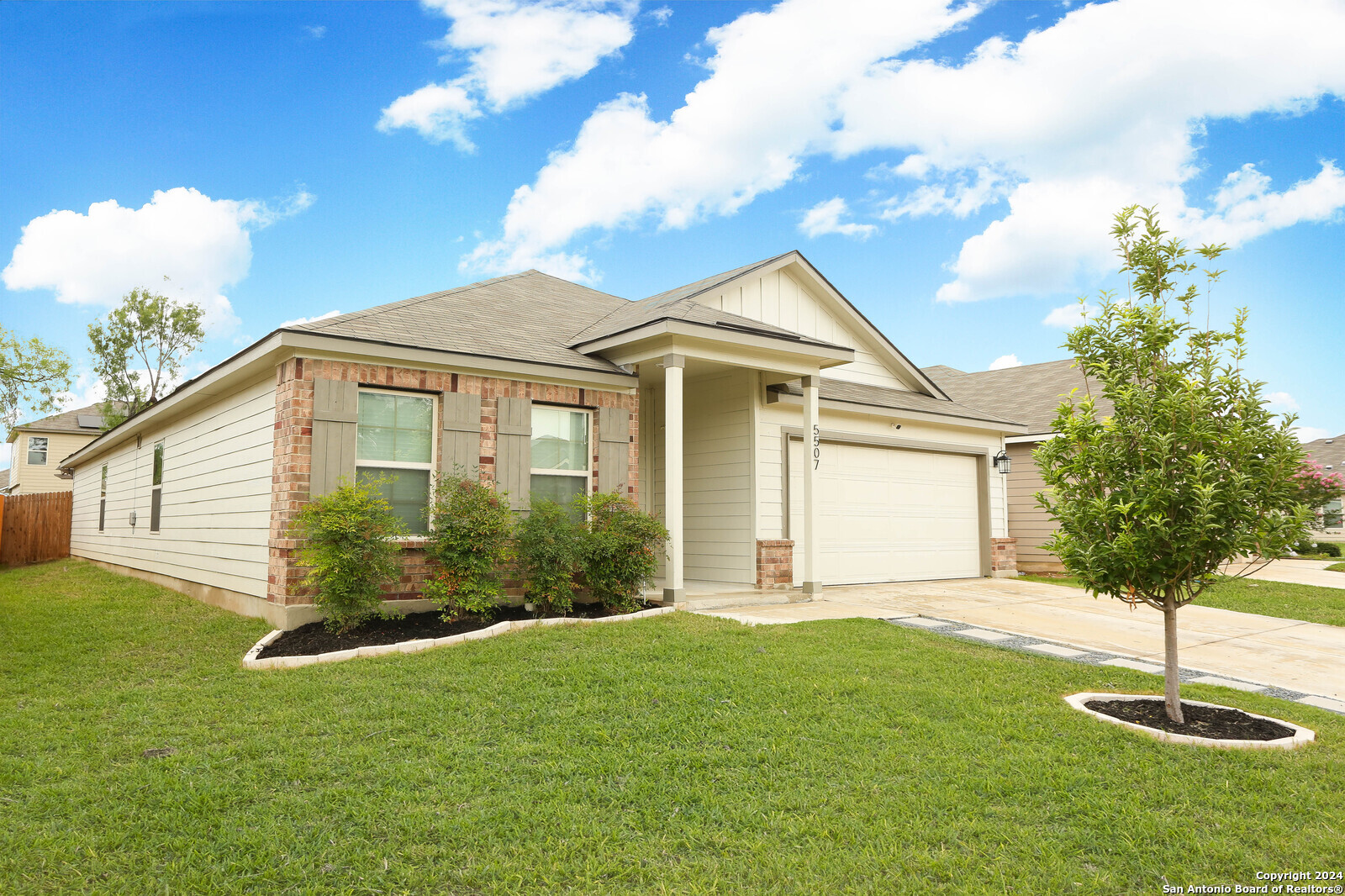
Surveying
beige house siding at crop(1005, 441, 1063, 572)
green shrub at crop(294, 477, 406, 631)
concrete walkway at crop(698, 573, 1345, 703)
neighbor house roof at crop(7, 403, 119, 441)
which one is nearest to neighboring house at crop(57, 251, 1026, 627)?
green shrub at crop(294, 477, 406, 631)

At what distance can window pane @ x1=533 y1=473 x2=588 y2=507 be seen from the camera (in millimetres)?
9047

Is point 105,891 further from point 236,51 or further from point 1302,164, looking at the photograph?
point 1302,164

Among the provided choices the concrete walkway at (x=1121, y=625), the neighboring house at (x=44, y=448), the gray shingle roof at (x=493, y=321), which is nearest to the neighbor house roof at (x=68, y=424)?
the neighboring house at (x=44, y=448)

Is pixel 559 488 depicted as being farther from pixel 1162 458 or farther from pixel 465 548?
pixel 1162 458

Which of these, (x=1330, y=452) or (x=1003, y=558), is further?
(x=1330, y=452)

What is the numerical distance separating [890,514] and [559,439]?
6312 millimetres

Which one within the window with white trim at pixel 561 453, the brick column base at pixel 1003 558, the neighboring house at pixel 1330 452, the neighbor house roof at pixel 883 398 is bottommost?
the brick column base at pixel 1003 558

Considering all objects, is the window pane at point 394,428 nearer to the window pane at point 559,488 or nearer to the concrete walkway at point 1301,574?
the window pane at point 559,488

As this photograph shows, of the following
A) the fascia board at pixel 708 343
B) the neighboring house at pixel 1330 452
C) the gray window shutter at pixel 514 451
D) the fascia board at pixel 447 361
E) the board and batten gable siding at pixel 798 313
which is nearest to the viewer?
the fascia board at pixel 447 361

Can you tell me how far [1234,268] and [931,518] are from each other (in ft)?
30.1

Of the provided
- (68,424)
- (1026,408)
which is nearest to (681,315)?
(1026,408)

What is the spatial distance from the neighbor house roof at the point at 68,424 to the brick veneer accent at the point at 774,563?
1214 inches

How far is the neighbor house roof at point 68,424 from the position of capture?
3036 cm

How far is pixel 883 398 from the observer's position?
516 inches
